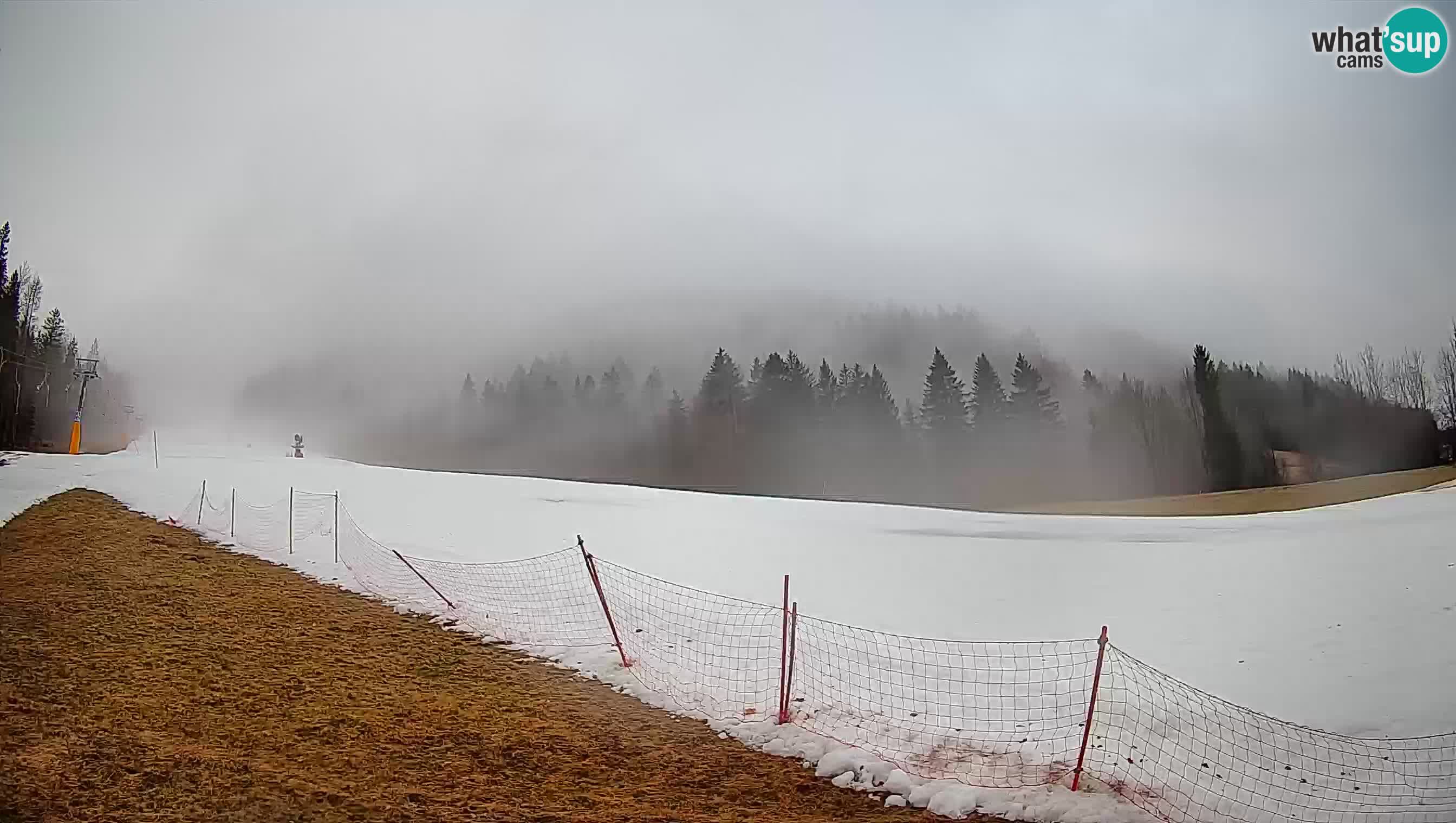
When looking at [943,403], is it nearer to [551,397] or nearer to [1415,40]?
[551,397]

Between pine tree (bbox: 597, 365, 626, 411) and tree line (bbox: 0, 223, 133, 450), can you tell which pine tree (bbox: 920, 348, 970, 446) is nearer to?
pine tree (bbox: 597, 365, 626, 411)

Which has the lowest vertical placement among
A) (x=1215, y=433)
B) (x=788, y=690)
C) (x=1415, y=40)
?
(x=788, y=690)

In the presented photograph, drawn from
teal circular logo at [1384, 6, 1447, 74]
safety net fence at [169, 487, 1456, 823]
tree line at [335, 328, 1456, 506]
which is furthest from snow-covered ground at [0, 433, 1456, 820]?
teal circular logo at [1384, 6, 1447, 74]

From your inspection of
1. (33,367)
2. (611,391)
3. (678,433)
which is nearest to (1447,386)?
(33,367)

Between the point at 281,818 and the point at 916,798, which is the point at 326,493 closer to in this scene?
the point at 281,818

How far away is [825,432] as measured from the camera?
14875 mm

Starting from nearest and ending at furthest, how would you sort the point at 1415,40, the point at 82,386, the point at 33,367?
the point at 1415,40
the point at 33,367
the point at 82,386

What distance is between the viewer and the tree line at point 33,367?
12.7ft

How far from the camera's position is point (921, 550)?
6914mm

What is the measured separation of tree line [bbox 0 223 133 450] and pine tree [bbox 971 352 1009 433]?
12104 millimetres

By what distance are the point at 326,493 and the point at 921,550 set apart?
6905 millimetres

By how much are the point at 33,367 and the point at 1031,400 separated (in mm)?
12196

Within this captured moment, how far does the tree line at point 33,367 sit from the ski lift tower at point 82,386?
1.2 inches

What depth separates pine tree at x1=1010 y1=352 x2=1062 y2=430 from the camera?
11.7 meters
